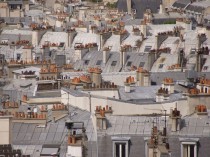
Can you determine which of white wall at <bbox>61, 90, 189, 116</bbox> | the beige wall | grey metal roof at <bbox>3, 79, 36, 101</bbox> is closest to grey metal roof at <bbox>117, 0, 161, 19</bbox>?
grey metal roof at <bbox>3, 79, 36, 101</bbox>

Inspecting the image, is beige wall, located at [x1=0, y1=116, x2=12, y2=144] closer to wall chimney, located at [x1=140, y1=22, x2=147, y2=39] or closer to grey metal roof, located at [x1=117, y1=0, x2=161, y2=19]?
wall chimney, located at [x1=140, y1=22, x2=147, y2=39]

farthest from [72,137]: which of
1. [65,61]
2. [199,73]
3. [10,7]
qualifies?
[10,7]

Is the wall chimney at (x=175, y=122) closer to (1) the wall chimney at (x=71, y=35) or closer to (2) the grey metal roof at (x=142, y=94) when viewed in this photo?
(2) the grey metal roof at (x=142, y=94)

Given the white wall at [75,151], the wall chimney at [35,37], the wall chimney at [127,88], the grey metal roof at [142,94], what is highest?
the white wall at [75,151]

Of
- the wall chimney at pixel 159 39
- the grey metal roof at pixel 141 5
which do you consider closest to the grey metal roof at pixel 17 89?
the wall chimney at pixel 159 39

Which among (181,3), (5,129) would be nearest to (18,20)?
(181,3)

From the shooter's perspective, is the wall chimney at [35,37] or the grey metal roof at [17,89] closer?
the grey metal roof at [17,89]

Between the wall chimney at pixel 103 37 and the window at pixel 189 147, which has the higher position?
the window at pixel 189 147

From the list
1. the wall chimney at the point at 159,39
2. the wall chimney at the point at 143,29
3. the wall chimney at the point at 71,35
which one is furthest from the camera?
the wall chimney at the point at 143,29

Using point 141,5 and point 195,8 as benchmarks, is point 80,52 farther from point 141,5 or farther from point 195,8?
point 141,5
